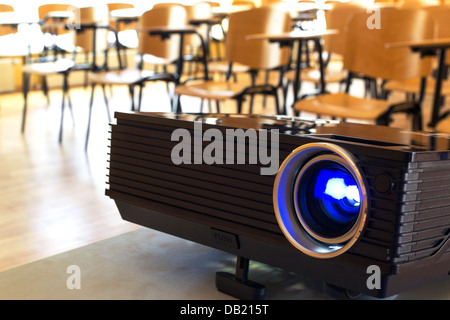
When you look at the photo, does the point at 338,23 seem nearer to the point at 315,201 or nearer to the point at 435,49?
the point at 435,49

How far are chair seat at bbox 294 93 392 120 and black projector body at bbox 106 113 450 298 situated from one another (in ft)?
3.22

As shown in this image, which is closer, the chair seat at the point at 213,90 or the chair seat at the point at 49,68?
the chair seat at the point at 213,90

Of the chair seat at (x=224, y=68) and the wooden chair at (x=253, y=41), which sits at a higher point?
the wooden chair at (x=253, y=41)

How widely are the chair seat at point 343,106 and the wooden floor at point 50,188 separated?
868mm

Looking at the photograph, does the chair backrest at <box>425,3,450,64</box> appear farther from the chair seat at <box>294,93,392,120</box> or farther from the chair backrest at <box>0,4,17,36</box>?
the chair backrest at <box>0,4,17,36</box>

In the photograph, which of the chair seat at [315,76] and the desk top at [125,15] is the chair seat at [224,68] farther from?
the desk top at [125,15]

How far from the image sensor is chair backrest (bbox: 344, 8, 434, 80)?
252 centimetres

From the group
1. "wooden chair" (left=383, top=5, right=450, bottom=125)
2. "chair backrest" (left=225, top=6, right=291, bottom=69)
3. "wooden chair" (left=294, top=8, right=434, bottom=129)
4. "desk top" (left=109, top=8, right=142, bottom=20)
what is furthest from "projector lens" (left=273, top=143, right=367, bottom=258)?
"desk top" (left=109, top=8, right=142, bottom=20)

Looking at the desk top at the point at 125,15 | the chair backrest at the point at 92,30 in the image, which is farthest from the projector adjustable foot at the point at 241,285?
the desk top at the point at 125,15

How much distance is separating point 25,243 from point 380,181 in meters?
1.24

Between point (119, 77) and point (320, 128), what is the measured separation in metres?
2.22

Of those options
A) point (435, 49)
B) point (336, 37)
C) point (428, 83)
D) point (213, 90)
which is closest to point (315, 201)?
point (435, 49)

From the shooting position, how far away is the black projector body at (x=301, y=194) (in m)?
0.97

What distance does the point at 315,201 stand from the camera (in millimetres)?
1091
